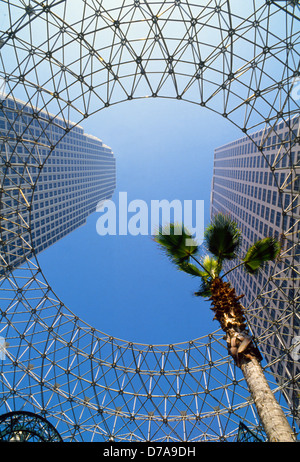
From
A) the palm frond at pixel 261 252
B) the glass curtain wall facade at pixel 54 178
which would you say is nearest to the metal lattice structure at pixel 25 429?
the palm frond at pixel 261 252

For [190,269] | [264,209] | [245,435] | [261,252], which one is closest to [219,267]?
[190,269]

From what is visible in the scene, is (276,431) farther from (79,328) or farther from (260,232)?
(260,232)

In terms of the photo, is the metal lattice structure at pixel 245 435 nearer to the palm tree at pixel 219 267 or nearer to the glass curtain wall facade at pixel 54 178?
the palm tree at pixel 219 267

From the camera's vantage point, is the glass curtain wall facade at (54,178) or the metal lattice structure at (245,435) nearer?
the metal lattice structure at (245,435)

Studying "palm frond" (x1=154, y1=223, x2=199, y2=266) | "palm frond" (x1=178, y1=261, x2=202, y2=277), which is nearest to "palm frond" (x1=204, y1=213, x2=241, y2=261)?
"palm frond" (x1=154, y1=223, x2=199, y2=266)

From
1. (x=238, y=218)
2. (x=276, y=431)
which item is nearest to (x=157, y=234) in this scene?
(x=276, y=431)
